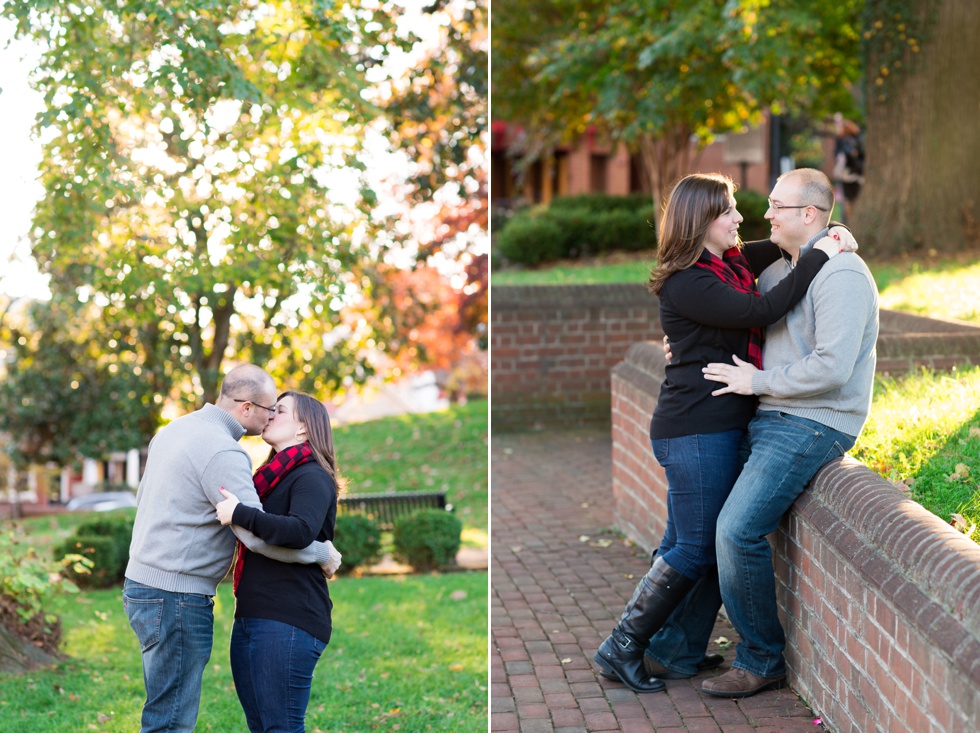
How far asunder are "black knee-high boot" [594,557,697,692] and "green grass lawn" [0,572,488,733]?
770mm

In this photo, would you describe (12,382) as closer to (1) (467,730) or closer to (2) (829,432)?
(1) (467,730)

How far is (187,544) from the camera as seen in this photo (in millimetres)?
3830

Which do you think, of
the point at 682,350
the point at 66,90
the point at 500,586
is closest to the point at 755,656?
the point at 682,350

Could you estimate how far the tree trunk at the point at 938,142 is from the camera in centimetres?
1352

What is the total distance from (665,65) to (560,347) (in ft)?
16.6

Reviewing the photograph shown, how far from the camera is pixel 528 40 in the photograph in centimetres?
1920

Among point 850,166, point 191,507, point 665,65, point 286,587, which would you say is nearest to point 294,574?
point 286,587

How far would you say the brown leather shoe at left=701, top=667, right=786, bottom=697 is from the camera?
4.88 meters

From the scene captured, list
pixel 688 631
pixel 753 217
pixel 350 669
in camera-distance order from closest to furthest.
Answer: pixel 688 631 → pixel 350 669 → pixel 753 217

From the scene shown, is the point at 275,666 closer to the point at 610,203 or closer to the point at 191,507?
the point at 191,507

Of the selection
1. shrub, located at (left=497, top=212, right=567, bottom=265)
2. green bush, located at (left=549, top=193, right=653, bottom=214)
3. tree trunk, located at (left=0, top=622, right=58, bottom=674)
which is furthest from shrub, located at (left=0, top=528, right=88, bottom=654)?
green bush, located at (left=549, top=193, right=653, bottom=214)

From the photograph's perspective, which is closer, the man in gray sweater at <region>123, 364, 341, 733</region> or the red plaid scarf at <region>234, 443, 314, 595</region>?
the man in gray sweater at <region>123, 364, 341, 733</region>

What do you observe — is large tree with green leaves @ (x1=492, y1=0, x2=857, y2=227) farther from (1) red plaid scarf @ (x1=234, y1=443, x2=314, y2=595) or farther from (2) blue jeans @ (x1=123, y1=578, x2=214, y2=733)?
(2) blue jeans @ (x1=123, y1=578, x2=214, y2=733)

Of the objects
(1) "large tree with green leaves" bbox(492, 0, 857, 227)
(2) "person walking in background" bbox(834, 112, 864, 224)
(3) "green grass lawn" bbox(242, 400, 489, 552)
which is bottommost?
(3) "green grass lawn" bbox(242, 400, 489, 552)
